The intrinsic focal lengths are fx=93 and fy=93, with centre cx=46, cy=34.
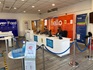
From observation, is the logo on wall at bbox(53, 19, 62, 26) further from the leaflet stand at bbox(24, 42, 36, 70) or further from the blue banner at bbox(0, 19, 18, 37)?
the leaflet stand at bbox(24, 42, 36, 70)

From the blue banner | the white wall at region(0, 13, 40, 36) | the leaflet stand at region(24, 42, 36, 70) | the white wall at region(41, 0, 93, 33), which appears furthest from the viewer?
the white wall at region(0, 13, 40, 36)

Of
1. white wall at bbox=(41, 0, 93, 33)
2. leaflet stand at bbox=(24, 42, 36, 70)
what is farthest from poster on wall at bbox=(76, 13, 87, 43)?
leaflet stand at bbox=(24, 42, 36, 70)

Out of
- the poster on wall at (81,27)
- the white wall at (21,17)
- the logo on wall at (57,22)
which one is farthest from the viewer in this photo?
the white wall at (21,17)

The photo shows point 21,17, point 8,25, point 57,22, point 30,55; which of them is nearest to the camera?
point 30,55

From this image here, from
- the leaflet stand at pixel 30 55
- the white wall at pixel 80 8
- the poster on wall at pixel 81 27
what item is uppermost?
the white wall at pixel 80 8

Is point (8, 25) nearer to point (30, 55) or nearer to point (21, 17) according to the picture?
point (21, 17)

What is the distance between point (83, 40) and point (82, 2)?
2.70 metres

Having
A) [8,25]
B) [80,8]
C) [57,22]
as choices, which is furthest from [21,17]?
[80,8]

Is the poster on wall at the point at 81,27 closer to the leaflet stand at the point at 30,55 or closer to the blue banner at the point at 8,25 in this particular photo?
the leaflet stand at the point at 30,55

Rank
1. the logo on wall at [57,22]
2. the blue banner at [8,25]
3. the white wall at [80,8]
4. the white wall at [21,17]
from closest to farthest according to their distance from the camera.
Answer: the white wall at [80,8] → the logo on wall at [57,22] → the blue banner at [8,25] → the white wall at [21,17]

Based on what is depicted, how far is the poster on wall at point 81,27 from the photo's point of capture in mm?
6547

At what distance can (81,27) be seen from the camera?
6.80 metres

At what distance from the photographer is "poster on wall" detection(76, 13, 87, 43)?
6547 mm

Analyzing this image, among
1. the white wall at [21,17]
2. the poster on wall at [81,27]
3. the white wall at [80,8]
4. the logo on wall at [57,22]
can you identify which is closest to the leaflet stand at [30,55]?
the white wall at [80,8]
